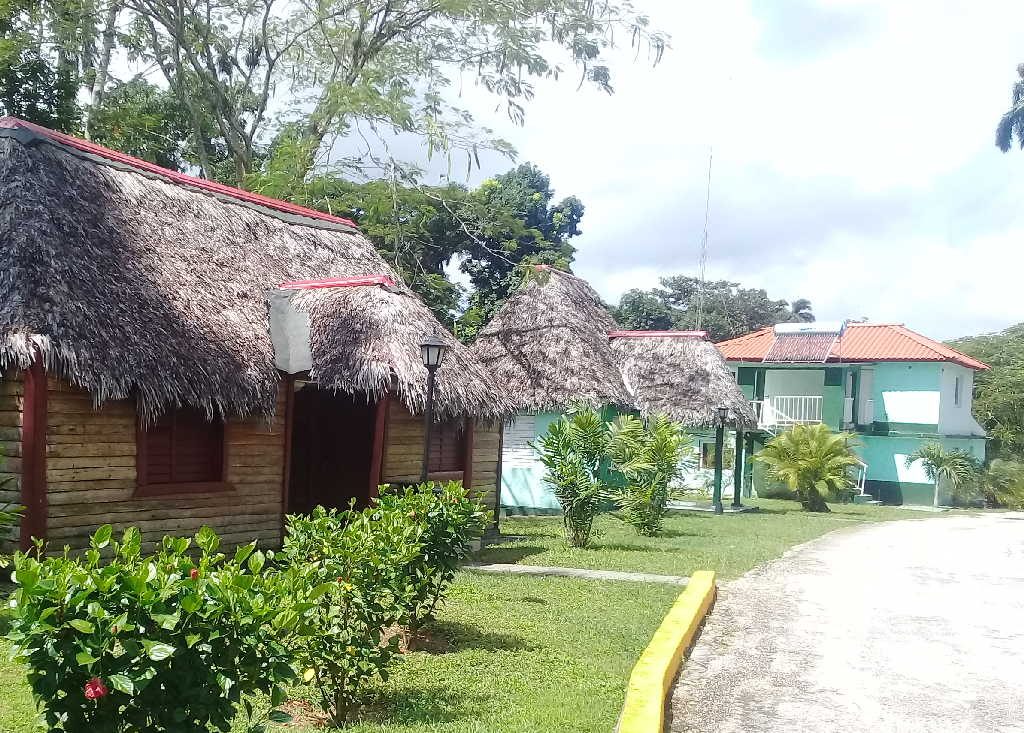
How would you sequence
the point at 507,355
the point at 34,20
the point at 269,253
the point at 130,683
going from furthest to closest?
the point at 507,355 → the point at 34,20 → the point at 269,253 → the point at 130,683

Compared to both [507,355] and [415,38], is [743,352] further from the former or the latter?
[415,38]

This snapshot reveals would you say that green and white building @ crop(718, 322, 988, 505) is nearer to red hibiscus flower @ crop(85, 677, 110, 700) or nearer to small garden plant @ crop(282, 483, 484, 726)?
small garden plant @ crop(282, 483, 484, 726)

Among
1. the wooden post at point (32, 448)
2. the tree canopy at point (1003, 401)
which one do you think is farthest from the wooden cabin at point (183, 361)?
the tree canopy at point (1003, 401)

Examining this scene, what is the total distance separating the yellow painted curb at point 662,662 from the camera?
558cm

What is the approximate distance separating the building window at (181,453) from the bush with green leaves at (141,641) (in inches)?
266

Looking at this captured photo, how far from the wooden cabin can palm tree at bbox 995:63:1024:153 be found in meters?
35.3

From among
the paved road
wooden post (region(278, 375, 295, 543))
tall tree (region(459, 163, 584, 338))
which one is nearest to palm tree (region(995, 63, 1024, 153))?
tall tree (region(459, 163, 584, 338))

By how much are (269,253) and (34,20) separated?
11028 mm

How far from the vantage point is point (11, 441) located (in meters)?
9.27

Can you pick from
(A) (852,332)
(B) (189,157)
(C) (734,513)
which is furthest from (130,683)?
(A) (852,332)

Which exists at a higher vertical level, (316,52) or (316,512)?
(316,52)

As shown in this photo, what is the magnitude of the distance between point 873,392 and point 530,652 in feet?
94.5

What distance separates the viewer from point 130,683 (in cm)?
350

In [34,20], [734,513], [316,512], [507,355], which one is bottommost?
[734,513]
